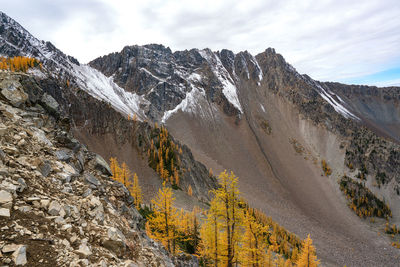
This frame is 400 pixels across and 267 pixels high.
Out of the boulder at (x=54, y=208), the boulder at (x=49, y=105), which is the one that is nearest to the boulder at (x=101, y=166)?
the boulder at (x=49, y=105)

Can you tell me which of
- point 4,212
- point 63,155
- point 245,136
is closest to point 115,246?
point 4,212

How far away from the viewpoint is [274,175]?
136500mm

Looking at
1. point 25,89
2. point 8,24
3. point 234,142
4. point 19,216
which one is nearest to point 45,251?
point 19,216

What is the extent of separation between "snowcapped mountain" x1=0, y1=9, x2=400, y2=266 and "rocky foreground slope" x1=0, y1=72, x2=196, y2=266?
70.6 m

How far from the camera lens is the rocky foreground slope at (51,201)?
6371 millimetres

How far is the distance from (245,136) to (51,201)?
165048mm

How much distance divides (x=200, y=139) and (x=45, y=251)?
151058 millimetres

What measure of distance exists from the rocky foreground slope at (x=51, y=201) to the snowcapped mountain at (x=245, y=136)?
232 feet

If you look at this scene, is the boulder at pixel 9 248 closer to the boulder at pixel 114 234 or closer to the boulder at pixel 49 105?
the boulder at pixel 114 234

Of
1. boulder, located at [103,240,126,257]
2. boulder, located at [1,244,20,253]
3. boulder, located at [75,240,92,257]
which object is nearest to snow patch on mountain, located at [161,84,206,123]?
boulder, located at [103,240,126,257]

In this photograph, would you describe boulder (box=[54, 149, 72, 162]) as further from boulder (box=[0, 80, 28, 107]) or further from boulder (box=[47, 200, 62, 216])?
boulder (box=[0, 80, 28, 107])

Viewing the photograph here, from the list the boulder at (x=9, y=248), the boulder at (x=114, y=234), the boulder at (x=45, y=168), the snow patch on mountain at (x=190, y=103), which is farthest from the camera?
the snow patch on mountain at (x=190, y=103)

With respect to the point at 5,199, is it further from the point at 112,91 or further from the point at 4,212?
the point at 112,91

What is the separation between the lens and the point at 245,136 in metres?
168
